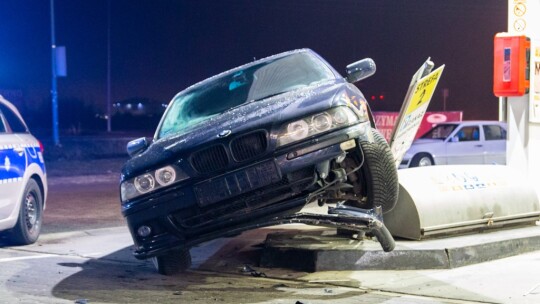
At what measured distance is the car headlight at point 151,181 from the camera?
643 centimetres

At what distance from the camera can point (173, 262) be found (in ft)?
24.3

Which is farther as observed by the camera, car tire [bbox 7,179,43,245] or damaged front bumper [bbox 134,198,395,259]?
car tire [bbox 7,179,43,245]

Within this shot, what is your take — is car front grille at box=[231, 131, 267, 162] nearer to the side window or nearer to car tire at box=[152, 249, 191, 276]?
car tire at box=[152, 249, 191, 276]

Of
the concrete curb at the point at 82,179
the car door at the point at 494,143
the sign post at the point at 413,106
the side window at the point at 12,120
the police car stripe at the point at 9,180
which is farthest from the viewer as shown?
the car door at the point at 494,143

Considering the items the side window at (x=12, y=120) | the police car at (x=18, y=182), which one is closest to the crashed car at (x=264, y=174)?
the police car at (x=18, y=182)

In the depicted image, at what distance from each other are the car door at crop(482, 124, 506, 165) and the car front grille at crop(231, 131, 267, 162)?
664 inches

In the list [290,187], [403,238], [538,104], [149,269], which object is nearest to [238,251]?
[149,269]

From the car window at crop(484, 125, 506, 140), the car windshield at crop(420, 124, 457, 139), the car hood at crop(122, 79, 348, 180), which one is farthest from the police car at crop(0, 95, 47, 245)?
the car window at crop(484, 125, 506, 140)

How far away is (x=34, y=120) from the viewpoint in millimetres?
56531

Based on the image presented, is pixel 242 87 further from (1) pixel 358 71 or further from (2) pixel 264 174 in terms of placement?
(2) pixel 264 174

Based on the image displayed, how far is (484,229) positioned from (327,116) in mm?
3140

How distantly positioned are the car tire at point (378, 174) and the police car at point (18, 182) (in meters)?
4.27

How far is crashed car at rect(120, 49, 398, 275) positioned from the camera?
20.4 feet

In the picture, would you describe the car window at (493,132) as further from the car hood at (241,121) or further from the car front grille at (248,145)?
the car front grille at (248,145)
